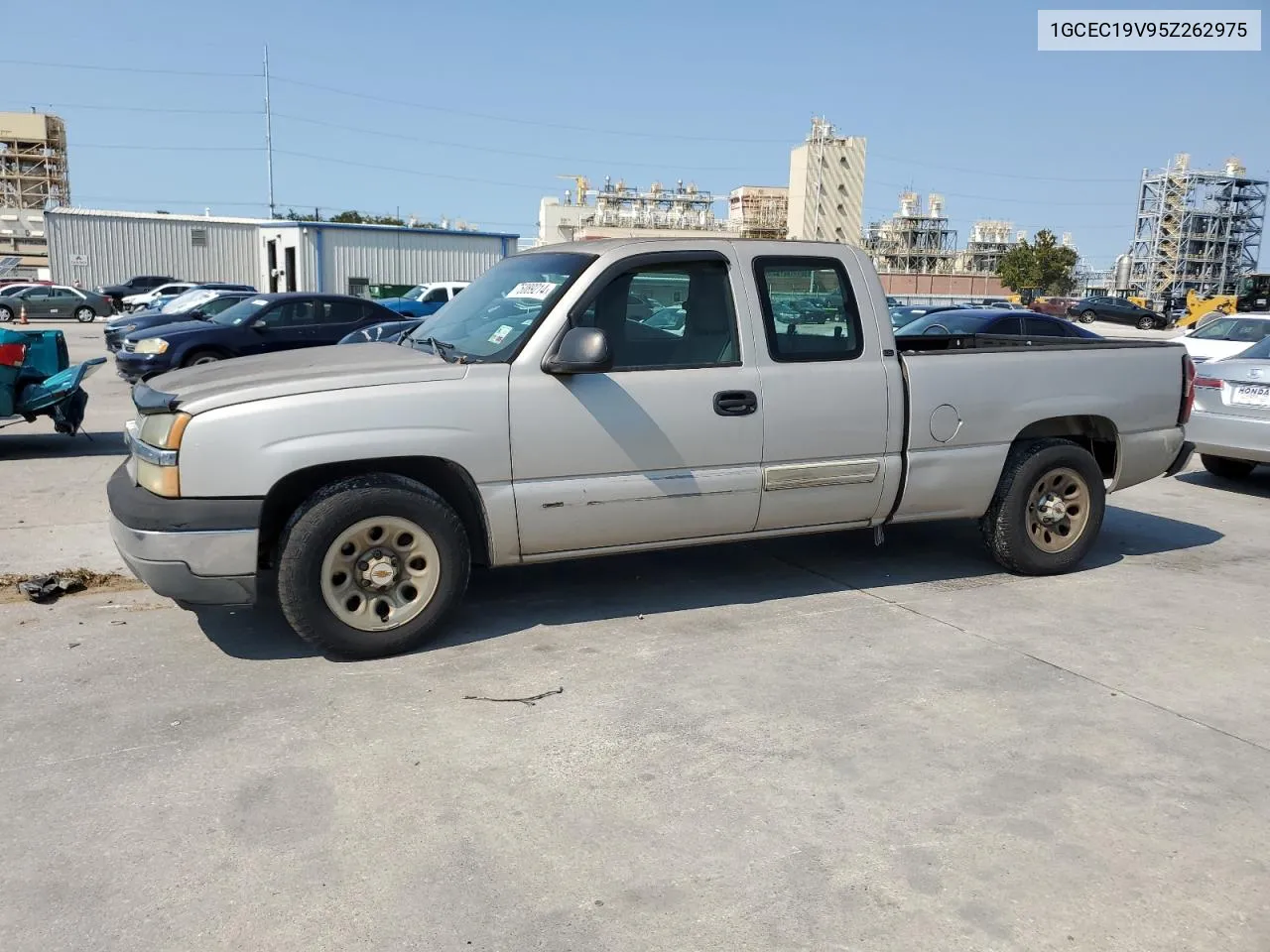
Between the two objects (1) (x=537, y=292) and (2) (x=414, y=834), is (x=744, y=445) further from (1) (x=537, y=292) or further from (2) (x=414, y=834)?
(2) (x=414, y=834)

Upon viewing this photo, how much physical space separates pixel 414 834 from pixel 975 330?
1211cm

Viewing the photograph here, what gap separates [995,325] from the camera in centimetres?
1352

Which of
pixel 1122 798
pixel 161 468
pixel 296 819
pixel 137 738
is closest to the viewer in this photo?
pixel 296 819

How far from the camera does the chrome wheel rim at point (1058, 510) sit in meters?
6.25

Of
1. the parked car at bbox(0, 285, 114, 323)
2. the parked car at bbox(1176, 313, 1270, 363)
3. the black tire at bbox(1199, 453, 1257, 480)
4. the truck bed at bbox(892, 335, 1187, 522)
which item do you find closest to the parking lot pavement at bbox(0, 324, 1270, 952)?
the truck bed at bbox(892, 335, 1187, 522)

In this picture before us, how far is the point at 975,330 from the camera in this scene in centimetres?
1377

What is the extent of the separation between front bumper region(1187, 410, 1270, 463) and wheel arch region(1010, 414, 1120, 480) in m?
2.76

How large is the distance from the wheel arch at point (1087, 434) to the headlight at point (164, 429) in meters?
4.51

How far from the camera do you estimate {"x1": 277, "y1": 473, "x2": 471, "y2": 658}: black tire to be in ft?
14.8

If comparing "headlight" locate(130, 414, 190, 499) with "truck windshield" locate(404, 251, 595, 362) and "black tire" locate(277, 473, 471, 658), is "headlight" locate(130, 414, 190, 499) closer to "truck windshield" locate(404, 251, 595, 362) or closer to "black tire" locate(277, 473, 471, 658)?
"black tire" locate(277, 473, 471, 658)

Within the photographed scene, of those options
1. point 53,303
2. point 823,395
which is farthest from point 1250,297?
point 53,303

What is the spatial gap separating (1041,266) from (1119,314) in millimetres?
44357

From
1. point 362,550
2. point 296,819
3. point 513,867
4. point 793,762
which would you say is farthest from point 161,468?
point 793,762

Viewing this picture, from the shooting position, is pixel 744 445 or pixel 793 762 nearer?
pixel 793 762
